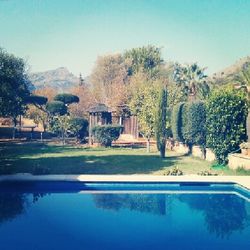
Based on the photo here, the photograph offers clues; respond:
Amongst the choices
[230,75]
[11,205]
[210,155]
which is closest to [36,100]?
[230,75]

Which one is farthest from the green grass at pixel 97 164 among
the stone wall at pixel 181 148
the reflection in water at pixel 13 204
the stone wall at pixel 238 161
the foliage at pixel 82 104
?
the foliage at pixel 82 104

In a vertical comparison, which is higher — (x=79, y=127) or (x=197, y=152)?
(x=79, y=127)

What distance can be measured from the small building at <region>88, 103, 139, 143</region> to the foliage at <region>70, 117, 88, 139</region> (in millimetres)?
970

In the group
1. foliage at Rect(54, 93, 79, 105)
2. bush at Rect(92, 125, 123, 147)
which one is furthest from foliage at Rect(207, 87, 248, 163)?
foliage at Rect(54, 93, 79, 105)

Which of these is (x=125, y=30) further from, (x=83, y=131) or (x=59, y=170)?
(x=59, y=170)

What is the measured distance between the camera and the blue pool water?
29.8 ft

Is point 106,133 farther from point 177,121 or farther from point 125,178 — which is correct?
point 125,178

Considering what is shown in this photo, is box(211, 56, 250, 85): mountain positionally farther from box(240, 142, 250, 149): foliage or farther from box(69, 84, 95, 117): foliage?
box(69, 84, 95, 117): foliage

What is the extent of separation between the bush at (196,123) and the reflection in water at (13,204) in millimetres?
11112

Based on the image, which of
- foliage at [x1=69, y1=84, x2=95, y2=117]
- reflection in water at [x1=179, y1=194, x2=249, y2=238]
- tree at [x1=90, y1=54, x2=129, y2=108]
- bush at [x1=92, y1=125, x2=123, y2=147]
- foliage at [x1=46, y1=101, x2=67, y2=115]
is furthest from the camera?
tree at [x1=90, y1=54, x2=129, y2=108]

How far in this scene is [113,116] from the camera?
3666 centimetres

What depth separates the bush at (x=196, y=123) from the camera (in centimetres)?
2159

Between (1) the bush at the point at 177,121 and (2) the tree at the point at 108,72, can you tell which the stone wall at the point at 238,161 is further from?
(2) the tree at the point at 108,72

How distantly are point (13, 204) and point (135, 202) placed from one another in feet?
14.8
